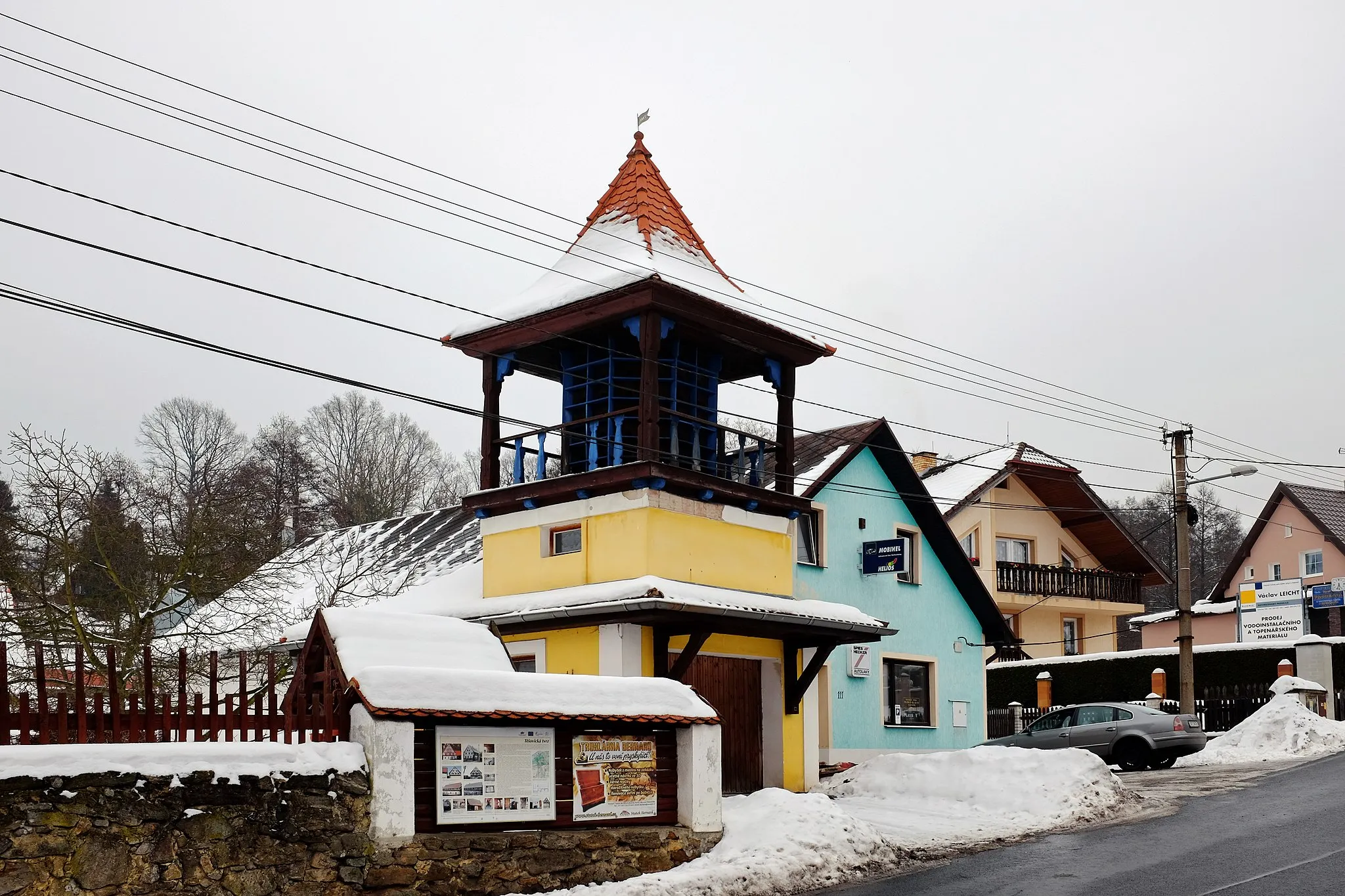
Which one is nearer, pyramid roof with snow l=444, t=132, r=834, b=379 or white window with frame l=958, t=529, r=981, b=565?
pyramid roof with snow l=444, t=132, r=834, b=379

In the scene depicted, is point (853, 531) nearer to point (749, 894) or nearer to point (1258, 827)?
point (1258, 827)

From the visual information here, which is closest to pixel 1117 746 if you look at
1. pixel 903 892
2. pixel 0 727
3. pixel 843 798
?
pixel 843 798

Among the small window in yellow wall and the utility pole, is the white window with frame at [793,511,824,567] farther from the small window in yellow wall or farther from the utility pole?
the utility pole

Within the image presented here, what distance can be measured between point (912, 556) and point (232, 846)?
18872 mm

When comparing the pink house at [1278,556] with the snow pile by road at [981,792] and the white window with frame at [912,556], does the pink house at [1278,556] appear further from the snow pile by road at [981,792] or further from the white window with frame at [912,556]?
the snow pile by road at [981,792]

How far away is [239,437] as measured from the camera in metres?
48.2

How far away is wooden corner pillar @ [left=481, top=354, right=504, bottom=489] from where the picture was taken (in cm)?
2086

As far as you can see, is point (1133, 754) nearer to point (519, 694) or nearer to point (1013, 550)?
point (519, 694)

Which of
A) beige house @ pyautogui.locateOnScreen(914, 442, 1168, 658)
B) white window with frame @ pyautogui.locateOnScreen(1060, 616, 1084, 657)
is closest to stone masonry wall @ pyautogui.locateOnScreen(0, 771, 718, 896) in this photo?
beige house @ pyautogui.locateOnScreen(914, 442, 1168, 658)

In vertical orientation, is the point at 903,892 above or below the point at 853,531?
below

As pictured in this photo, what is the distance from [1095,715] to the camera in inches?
1002

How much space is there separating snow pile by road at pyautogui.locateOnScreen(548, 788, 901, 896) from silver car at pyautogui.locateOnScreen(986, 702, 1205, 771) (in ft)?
38.8

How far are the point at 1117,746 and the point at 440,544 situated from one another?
1477cm

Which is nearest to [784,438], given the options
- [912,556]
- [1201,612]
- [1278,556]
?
[912,556]
